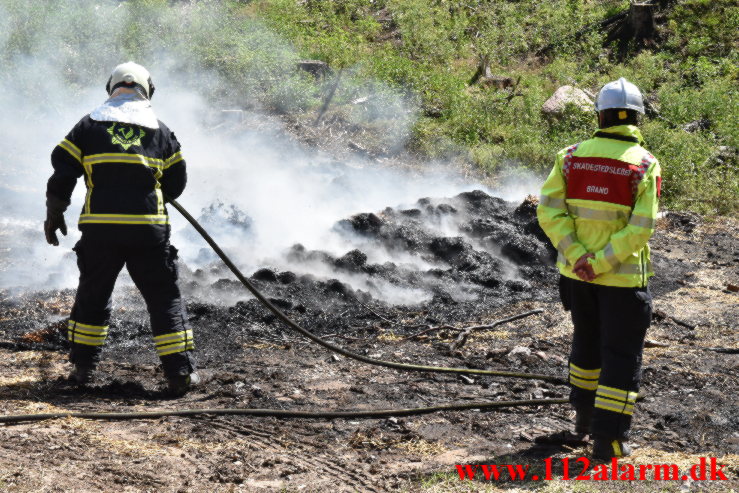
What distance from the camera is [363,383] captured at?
5.27 metres

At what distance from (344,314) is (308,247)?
1.76 m

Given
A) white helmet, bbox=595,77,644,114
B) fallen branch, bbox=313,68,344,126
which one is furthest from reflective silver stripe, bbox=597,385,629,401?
fallen branch, bbox=313,68,344,126

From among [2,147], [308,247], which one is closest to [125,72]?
[308,247]

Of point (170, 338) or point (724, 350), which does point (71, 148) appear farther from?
point (724, 350)

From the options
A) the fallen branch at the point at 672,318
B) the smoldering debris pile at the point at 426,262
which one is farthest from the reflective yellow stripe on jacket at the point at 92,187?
the fallen branch at the point at 672,318

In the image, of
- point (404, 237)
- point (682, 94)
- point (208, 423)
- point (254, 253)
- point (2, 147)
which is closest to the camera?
point (208, 423)

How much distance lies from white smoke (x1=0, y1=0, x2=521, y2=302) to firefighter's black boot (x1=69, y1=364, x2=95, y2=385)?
2.84 metres

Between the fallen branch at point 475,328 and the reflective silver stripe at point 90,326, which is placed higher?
the reflective silver stripe at point 90,326

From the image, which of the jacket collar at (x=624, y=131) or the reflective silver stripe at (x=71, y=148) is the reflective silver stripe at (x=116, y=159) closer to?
the reflective silver stripe at (x=71, y=148)

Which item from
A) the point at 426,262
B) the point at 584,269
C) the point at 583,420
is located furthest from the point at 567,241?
the point at 426,262

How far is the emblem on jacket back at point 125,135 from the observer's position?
4.78 meters

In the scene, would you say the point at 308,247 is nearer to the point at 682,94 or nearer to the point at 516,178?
the point at 516,178

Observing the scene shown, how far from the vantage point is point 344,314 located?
695 centimetres

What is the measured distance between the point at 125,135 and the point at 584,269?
2766mm
